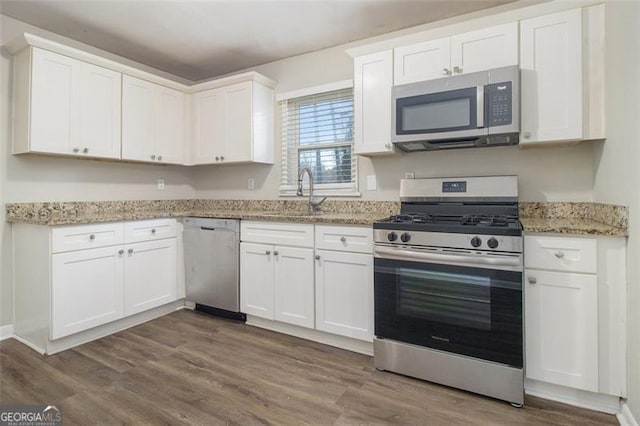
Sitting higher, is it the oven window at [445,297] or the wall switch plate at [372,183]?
the wall switch plate at [372,183]

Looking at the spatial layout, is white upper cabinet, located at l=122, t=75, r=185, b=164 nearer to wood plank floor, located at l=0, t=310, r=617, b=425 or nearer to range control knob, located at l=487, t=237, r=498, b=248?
wood plank floor, located at l=0, t=310, r=617, b=425

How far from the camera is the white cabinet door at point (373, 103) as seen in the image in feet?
8.04

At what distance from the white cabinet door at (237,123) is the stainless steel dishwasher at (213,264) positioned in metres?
0.73

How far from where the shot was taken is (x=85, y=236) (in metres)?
2.45

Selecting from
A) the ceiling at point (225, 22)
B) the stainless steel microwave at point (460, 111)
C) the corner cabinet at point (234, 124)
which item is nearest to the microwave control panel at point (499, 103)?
the stainless steel microwave at point (460, 111)

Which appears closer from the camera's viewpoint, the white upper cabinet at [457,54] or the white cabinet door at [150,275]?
the white upper cabinet at [457,54]

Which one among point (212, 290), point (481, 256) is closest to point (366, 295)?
point (481, 256)

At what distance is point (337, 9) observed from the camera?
2.50 metres

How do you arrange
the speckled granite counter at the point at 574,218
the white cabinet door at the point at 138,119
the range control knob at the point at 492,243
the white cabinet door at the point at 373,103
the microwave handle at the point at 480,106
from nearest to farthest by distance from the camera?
the speckled granite counter at the point at 574,218 < the range control knob at the point at 492,243 < the microwave handle at the point at 480,106 < the white cabinet door at the point at 373,103 < the white cabinet door at the point at 138,119

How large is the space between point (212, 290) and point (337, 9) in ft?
8.38

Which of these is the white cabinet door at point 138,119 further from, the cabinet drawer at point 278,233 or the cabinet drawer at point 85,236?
the cabinet drawer at point 278,233

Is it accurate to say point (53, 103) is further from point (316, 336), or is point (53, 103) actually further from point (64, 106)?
point (316, 336)

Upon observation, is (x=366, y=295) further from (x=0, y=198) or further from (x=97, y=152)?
(x=0, y=198)

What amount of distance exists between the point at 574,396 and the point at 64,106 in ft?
12.7
